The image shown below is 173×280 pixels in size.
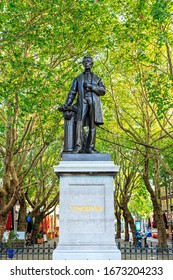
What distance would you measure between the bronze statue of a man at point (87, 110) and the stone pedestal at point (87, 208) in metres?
0.75

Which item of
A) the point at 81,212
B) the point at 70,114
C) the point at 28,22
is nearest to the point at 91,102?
the point at 70,114

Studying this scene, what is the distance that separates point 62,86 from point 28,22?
3.57 m

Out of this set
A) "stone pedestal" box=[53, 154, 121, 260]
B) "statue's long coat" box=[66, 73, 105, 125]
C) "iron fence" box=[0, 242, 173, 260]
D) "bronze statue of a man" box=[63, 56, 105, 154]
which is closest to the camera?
"stone pedestal" box=[53, 154, 121, 260]

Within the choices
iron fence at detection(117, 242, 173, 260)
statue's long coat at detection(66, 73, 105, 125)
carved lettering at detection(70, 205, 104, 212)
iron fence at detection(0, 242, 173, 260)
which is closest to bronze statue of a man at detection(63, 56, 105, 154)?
statue's long coat at detection(66, 73, 105, 125)

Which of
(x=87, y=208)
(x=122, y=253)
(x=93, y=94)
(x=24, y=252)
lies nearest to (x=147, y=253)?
(x=122, y=253)

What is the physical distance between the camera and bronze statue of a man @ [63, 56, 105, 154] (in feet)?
32.5

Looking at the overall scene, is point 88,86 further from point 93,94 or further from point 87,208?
point 87,208

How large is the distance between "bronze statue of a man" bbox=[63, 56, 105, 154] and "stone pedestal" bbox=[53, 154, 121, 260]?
2.45 feet

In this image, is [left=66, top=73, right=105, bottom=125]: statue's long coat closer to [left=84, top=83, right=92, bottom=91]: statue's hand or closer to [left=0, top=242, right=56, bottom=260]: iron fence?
[left=84, top=83, right=92, bottom=91]: statue's hand

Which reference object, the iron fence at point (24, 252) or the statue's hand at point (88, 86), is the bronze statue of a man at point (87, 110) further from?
the iron fence at point (24, 252)

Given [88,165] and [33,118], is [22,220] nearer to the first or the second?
[33,118]

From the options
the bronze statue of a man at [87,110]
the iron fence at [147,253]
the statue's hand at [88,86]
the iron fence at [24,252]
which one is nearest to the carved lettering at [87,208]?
the bronze statue of a man at [87,110]

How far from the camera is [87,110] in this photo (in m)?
10.1

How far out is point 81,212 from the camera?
899cm
